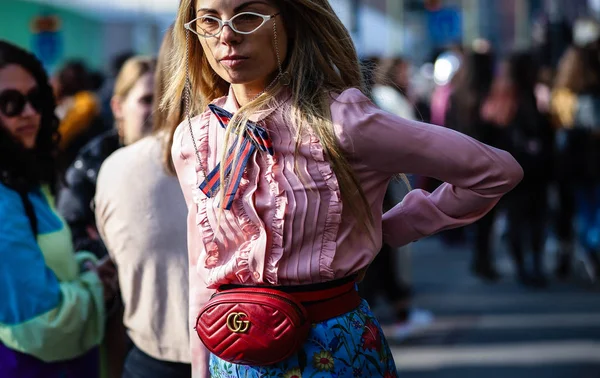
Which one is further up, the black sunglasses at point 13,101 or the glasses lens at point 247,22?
the glasses lens at point 247,22

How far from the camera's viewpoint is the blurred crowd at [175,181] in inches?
132

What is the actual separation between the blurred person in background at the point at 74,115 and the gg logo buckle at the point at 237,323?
5645mm

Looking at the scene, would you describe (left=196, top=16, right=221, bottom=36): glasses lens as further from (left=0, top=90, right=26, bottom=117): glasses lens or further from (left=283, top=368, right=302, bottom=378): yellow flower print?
(left=0, top=90, right=26, bottom=117): glasses lens

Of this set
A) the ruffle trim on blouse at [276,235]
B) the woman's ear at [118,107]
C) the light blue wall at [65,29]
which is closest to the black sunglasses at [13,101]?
the woman's ear at [118,107]

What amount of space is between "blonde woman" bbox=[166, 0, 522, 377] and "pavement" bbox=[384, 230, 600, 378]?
4.54 metres

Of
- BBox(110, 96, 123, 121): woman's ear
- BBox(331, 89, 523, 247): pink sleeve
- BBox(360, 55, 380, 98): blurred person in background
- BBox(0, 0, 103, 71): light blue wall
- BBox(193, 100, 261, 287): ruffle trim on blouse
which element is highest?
BBox(360, 55, 380, 98): blurred person in background

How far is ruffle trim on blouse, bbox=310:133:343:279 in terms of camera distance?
7.88ft

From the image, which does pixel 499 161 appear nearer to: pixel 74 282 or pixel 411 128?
pixel 411 128

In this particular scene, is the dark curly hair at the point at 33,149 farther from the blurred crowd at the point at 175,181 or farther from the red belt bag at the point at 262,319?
the red belt bag at the point at 262,319

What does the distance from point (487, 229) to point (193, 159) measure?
26.9 ft

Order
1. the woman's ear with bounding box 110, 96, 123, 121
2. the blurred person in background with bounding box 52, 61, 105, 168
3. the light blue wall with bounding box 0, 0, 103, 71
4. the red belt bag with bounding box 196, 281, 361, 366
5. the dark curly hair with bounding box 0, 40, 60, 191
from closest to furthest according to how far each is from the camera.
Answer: the red belt bag with bounding box 196, 281, 361, 366 → the dark curly hair with bounding box 0, 40, 60, 191 → the woman's ear with bounding box 110, 96, 123, 121 → the blurred person in background with bounding box 52, 61, 105, 168 → the light blue wall with bounding box 0, 0, 103, 71

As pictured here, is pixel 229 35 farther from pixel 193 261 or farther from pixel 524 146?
pixel 524 146

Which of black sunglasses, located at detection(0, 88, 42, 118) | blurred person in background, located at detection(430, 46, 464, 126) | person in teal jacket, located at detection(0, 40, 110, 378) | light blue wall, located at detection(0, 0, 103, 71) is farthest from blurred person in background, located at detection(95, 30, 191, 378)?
light blue wall, located at detection(0, 0, 103, 71)

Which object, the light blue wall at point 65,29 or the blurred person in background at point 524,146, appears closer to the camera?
the blurred person in background at point 524,146
